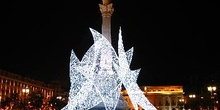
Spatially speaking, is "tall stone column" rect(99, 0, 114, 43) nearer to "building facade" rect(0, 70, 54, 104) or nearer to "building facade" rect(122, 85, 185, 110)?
"building facade" rect(0, 70, 54, 104)

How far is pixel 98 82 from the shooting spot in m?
48.4

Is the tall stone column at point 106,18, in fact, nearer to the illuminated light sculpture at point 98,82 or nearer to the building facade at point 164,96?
the illuminated light sculpture at point 98,82

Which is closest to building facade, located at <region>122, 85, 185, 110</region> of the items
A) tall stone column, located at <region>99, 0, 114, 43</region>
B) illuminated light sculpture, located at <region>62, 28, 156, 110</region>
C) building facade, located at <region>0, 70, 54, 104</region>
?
building facade, located at <region>0, 70, 54, 104</region>

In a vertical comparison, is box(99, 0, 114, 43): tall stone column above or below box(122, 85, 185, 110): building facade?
above

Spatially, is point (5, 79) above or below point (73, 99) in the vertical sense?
above

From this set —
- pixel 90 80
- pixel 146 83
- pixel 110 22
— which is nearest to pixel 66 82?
pixel 146 83

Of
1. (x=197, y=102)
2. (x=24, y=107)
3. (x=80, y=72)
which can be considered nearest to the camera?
(x=80, y=72)

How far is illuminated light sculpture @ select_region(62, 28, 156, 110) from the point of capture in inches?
1624

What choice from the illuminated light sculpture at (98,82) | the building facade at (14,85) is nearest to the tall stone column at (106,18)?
the illuminated light sculpture at (98,82)

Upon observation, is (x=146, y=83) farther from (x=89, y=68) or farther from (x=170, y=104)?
(x=89, y=68)

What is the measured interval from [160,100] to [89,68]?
89443 mm

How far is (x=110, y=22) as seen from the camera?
62656mm

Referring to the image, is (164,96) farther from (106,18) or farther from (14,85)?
(106,18)

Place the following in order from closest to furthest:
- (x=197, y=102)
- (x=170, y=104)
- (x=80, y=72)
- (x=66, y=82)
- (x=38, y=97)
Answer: (x=80, y=72)
(x=38, y=97)
(x=197, y=102)
(x=170, y=104)
(x=66, y=82)
